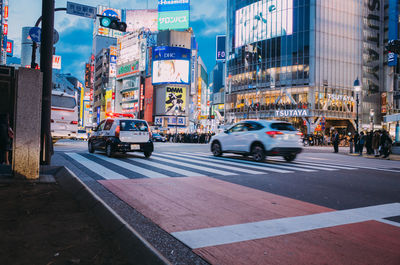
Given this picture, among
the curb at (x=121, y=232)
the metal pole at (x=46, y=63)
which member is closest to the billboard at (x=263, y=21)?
the metal pole at (x=46, y=63)

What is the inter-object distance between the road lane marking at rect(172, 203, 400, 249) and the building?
45.7 meters

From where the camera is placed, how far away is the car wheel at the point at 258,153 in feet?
38.5

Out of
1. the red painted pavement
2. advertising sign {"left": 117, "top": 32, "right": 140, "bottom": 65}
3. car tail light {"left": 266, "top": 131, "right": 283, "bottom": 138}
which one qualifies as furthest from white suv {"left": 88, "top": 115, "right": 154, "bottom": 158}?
advertising sign {"left": 117, "top": 32, "right": 140, "bottom": 65}

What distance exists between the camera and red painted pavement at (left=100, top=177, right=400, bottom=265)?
281 cm

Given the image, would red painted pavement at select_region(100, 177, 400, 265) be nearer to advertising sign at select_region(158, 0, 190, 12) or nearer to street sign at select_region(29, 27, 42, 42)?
street sign at select_region(29, 27, 42, 42)

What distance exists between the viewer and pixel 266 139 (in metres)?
11.5

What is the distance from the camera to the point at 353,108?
52.3 meters

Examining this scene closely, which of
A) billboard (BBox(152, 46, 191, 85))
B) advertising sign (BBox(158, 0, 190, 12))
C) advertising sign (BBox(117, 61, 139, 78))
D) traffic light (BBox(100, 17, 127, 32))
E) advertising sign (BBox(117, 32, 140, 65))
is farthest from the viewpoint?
advertising sign (BBox(117, 32, 140, 65))

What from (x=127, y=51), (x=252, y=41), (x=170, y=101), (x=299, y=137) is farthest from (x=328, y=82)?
(x=127, y=51)

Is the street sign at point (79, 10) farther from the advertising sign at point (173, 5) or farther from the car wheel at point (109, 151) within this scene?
the advertising sign at point (173, 5)

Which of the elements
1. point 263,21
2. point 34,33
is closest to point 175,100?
point 263,21

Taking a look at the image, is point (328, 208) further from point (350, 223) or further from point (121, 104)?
point (121, 104)

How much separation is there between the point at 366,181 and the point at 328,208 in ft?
12.3

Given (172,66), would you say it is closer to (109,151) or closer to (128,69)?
(128,69)
